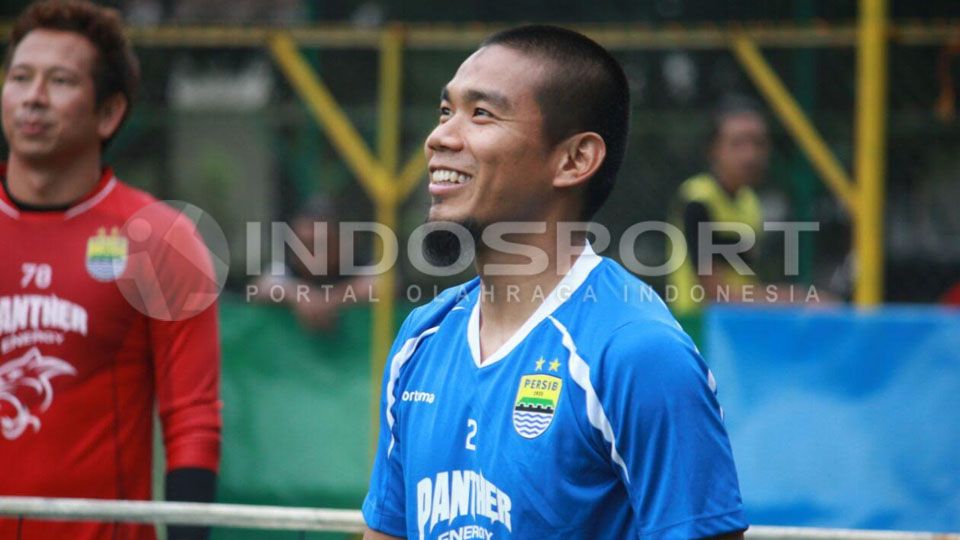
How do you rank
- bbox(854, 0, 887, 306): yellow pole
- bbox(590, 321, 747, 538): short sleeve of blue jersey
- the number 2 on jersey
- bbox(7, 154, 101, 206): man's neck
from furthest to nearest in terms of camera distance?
bbox(854, 0, 887, 306): yellow pole → bbox(7, 154, 101, 206): man's neck → the number 2 on jersey → bbox(590, 321, 747, 538): short sleeve of blue jersey

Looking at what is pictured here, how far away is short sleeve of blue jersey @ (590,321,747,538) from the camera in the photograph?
2414 mm

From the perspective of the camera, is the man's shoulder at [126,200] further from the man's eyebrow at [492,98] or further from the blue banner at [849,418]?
the blue banner at [849,418]

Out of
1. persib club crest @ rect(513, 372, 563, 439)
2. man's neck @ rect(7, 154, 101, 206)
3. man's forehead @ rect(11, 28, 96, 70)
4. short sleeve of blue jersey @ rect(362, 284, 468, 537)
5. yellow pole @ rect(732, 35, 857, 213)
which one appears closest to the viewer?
persib club crest @ rect(513, 372, 563, 439)

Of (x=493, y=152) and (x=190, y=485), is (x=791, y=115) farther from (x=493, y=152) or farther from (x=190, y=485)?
(x=493, y=152)

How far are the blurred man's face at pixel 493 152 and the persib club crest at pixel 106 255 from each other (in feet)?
4.93

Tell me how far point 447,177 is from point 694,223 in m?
4.53

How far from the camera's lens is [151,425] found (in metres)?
4.16

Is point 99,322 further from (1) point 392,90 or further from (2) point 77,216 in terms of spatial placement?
(1) point 392,90

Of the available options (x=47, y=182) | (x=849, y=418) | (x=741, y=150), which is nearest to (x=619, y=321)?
(x=47, y=182)

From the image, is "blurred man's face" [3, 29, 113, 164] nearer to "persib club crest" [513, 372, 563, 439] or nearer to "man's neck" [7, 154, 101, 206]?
"man's neck" [7, 154, 101, 206]

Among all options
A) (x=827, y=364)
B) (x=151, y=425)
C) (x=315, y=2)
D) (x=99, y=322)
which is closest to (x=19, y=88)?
(x=99, y=322)

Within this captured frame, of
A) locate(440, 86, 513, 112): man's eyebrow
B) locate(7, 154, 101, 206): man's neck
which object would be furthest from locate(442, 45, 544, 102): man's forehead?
locate(7, 154, 101, 206): man's neck

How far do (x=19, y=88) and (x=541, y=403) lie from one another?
244 centimetres

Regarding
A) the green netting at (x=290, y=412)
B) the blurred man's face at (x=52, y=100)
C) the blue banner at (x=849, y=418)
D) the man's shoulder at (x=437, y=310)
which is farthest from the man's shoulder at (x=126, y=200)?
the blue banner at (x=849, y=418)
